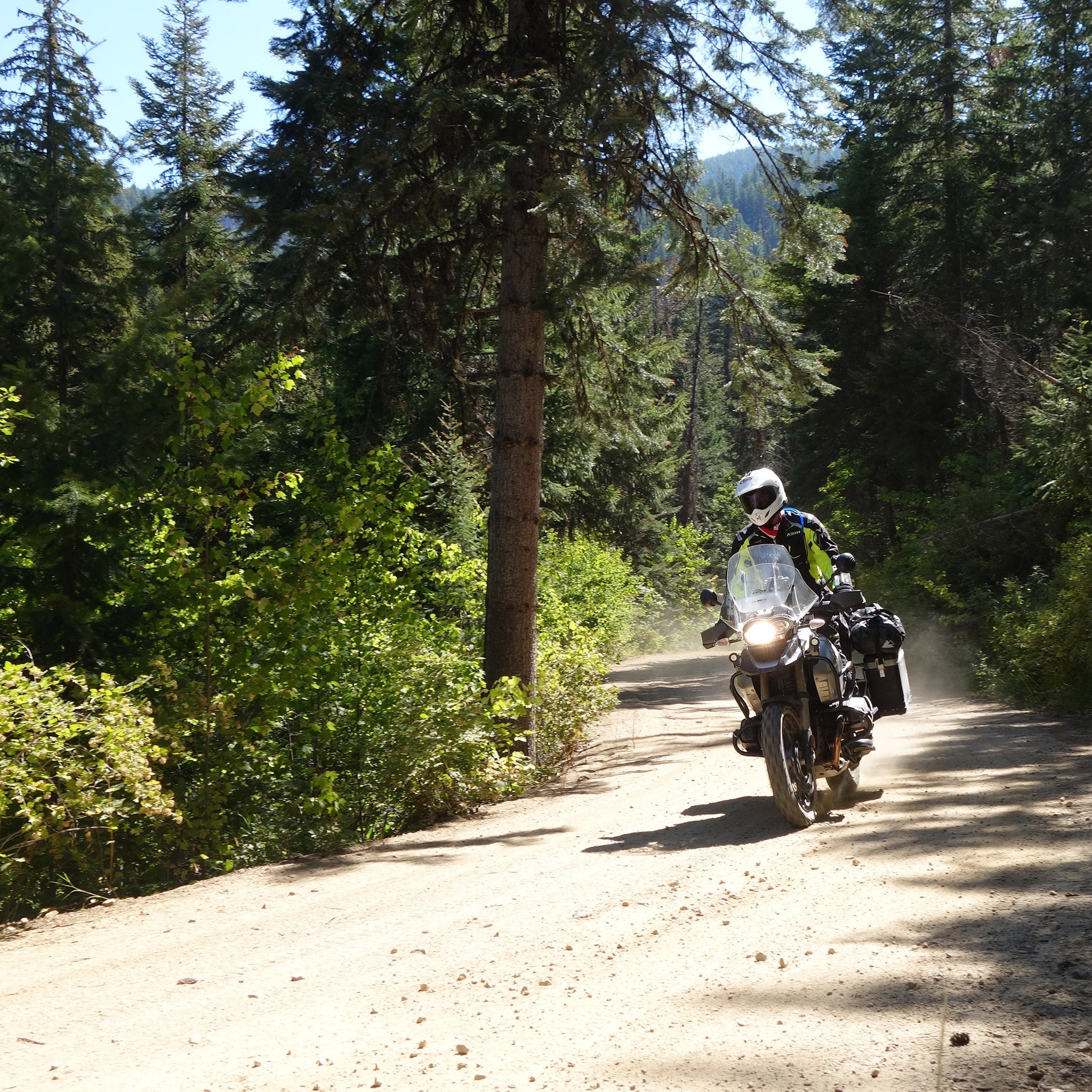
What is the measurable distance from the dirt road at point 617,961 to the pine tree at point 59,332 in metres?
2.80

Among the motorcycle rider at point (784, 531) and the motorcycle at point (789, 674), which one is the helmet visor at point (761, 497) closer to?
the motorcycle rider at point (784, 531)

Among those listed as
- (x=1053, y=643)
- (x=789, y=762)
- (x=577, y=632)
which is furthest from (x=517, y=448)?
(x=1053, y=643)

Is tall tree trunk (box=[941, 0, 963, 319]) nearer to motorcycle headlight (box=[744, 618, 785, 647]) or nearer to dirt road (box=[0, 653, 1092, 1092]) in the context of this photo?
motorcycle headlight (box=[744, 618, 785, 647])

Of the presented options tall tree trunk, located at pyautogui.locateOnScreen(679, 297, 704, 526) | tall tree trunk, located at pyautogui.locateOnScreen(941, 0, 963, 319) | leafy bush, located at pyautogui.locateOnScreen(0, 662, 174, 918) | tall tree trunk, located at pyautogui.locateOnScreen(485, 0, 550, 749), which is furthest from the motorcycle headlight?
tall tree trunk, located at pyautogui.locateOnScreen(679, 297, 704, 526)

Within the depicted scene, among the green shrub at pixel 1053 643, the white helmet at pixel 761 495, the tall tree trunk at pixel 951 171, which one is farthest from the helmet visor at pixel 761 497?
the tall tree trunk at pixel 951 171

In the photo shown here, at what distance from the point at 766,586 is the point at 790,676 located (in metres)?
0.68

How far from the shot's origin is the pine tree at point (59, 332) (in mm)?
7809

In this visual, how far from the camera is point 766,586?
698cm

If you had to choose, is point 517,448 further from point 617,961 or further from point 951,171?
point 951,171

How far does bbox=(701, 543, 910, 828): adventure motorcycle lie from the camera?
6.72 meters

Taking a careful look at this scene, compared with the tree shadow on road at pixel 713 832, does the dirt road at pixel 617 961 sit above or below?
above

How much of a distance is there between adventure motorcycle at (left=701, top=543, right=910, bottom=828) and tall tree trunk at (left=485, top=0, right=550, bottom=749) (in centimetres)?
351

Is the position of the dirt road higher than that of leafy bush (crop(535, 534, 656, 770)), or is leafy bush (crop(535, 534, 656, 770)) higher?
leafy bush (crop(535, 534, 656, 770))

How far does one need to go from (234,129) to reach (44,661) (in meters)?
24.1
